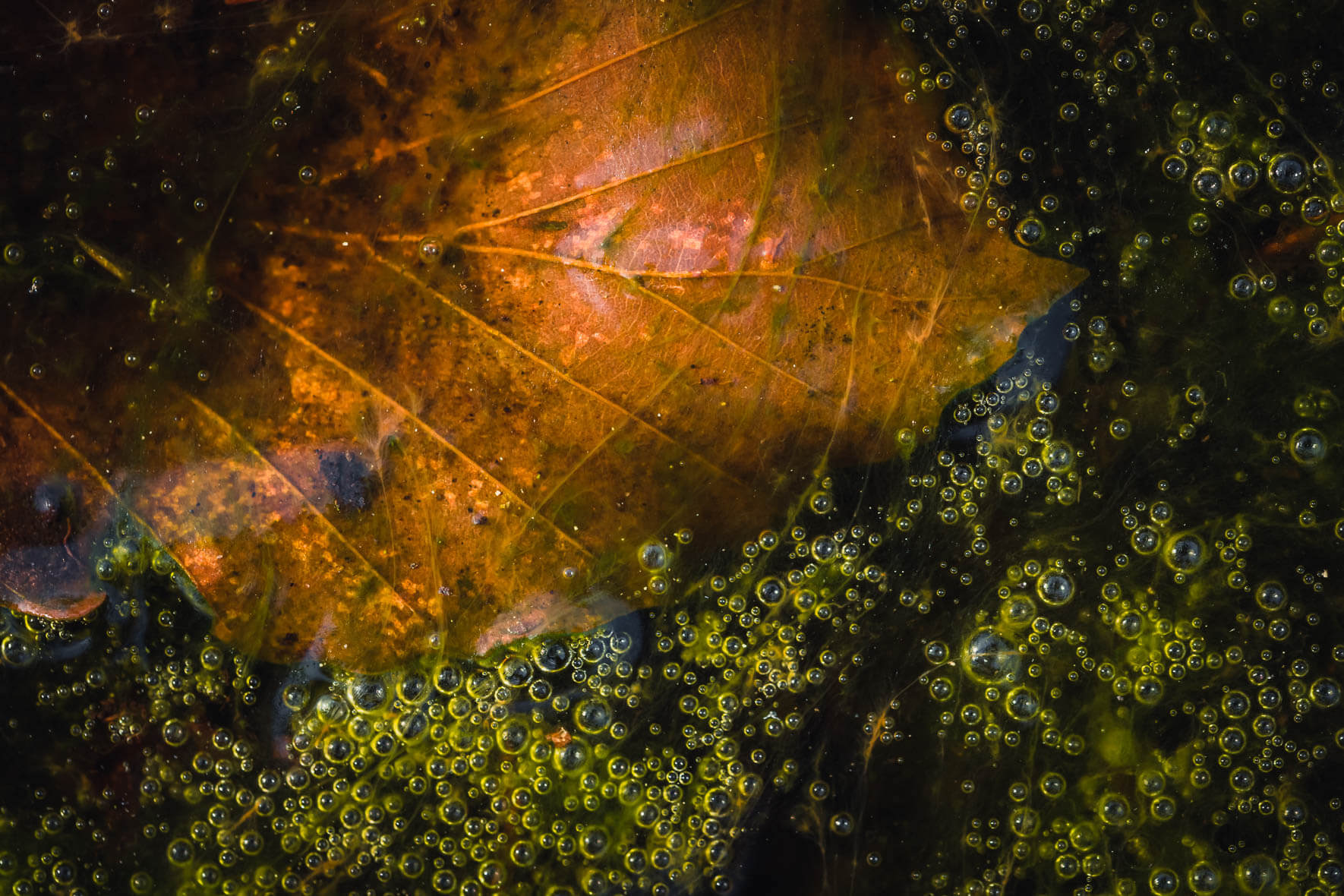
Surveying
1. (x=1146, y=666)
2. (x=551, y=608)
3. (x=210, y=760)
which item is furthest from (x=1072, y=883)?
(x=210, y=760)

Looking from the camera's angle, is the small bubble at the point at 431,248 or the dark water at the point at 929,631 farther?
the dark water at the point at 929,631

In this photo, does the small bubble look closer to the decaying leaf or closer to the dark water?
the decaying leaf

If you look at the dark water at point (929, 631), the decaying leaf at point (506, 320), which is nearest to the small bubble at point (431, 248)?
the decaying leaf at point (506, 320)

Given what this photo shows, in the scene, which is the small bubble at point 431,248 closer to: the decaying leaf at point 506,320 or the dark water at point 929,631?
the decaying leaf at point 506,320

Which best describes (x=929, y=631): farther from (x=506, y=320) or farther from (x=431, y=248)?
(x=431, y=248)

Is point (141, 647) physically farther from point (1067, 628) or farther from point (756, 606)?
point (1067, 628)

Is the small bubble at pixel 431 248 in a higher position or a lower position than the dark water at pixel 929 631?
higher

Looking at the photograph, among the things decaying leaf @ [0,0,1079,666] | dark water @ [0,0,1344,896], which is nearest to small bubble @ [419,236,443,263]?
decaying leaf @ [0,0,1079,666]
